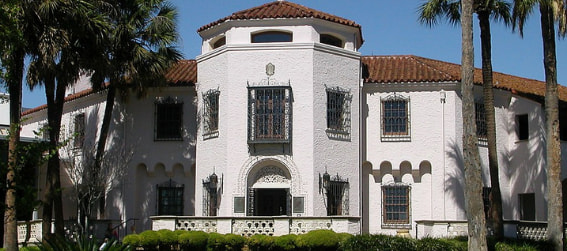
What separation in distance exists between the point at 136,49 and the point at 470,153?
1396cm

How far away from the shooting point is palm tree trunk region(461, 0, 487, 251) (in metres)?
22.5

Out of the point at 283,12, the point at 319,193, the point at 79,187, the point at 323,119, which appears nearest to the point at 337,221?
the point at 319,193

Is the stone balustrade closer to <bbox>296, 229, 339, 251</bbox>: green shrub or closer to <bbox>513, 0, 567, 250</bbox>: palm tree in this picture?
<bbox>296, 229, 339, 251</bbox>: green shrub

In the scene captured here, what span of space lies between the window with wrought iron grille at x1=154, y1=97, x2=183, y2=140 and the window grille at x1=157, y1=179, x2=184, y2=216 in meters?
1.92

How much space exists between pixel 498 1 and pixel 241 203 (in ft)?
38.4

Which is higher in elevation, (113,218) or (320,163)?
(320,163)

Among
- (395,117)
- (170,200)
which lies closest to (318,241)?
(395,117)

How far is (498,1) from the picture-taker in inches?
1123

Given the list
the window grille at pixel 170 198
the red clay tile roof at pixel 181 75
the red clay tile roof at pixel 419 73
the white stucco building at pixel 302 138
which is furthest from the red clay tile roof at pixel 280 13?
the window grille at pixel 170 198

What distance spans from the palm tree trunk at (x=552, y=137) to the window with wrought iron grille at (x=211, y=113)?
12.0 meters

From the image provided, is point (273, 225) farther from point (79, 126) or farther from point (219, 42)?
point (79, 126)

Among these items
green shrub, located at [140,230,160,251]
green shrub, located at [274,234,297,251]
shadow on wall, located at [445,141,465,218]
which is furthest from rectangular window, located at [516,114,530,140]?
green shrub, located at [140,230,160,251]

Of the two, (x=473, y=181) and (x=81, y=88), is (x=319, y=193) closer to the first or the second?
(x=473, y=181)

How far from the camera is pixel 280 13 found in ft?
101
